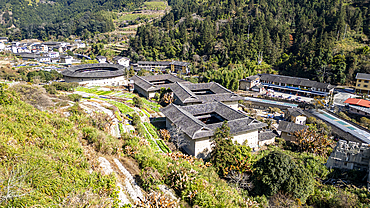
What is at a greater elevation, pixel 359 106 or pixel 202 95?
pixel 202 95

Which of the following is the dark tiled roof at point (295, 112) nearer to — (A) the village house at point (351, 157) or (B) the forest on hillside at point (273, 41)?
(A) the village house at point (351, 157)

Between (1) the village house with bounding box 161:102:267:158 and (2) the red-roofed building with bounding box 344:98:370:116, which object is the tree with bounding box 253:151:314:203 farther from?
(2) the red-roofed building with bounding box 344:98:370:116

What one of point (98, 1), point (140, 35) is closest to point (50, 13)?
point (98, 1)

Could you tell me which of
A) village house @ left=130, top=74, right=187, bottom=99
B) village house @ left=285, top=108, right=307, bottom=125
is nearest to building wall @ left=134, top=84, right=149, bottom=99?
village house @ left=130, top=74, right=187, bottom=99

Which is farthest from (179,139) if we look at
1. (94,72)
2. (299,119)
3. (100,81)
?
(94,72)

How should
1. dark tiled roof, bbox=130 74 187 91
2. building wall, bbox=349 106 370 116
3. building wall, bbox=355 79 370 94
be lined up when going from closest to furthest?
building wall, bbox=349 106 370 116 < dark tiled roof, bbox=130 74 187 91 < building wall, bbox=355 79 370 94

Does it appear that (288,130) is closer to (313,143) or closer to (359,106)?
(313,143)

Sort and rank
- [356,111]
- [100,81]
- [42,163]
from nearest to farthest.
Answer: [42,163] → [356,111] → [100,81]
